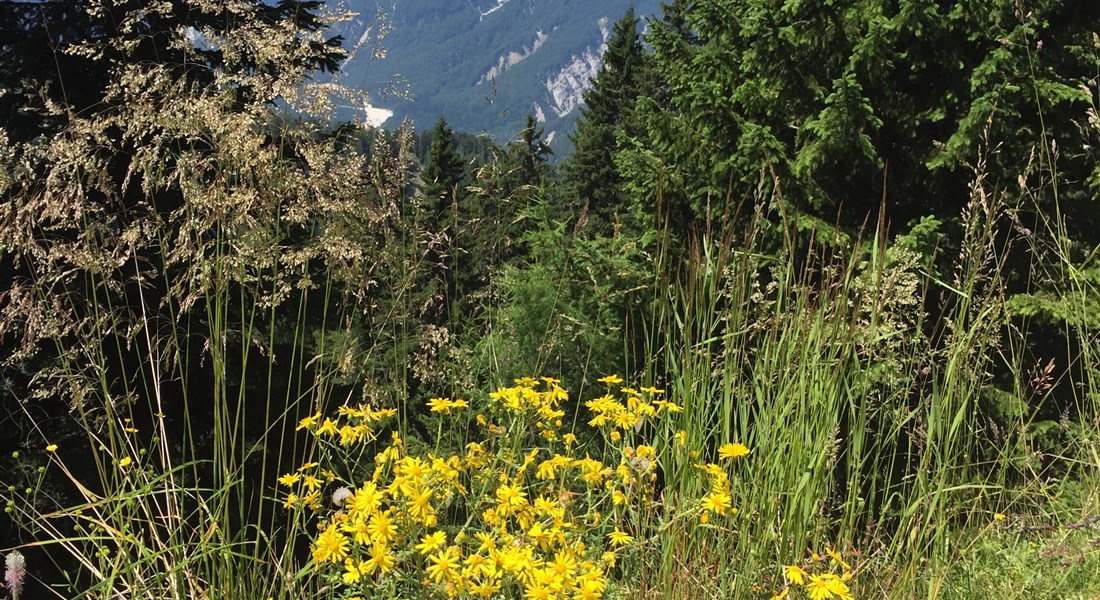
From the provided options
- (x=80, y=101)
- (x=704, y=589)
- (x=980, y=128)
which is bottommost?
(x=704, y=589)

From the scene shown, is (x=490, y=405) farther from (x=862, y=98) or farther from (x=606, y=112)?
(x=606, y=112)

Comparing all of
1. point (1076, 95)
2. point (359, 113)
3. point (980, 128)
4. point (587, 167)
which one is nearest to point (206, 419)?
point (359, 113)

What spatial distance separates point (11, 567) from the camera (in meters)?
1.15

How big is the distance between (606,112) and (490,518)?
21455 millimetres

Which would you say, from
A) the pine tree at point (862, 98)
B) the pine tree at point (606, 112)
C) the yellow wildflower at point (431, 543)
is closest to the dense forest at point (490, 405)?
the yellow wildflower at point (431, 543)

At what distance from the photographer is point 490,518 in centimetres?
125

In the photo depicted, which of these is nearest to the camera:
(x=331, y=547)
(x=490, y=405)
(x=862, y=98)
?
(x=331, y=547)

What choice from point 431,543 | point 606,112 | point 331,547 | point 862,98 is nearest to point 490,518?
point 431,543

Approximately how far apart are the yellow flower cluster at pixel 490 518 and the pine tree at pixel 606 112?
19.7 metres

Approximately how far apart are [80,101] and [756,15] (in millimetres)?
6471

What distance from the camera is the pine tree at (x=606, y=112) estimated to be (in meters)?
21.4

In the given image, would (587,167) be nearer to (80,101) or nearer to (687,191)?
(687,191)

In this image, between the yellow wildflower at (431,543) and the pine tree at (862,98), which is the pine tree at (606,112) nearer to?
the pine tree at (862,98)

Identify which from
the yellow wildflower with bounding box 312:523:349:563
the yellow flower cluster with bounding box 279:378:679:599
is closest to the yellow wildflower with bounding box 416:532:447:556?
the yellow flower cluster with bounding box 279:378:679:599
